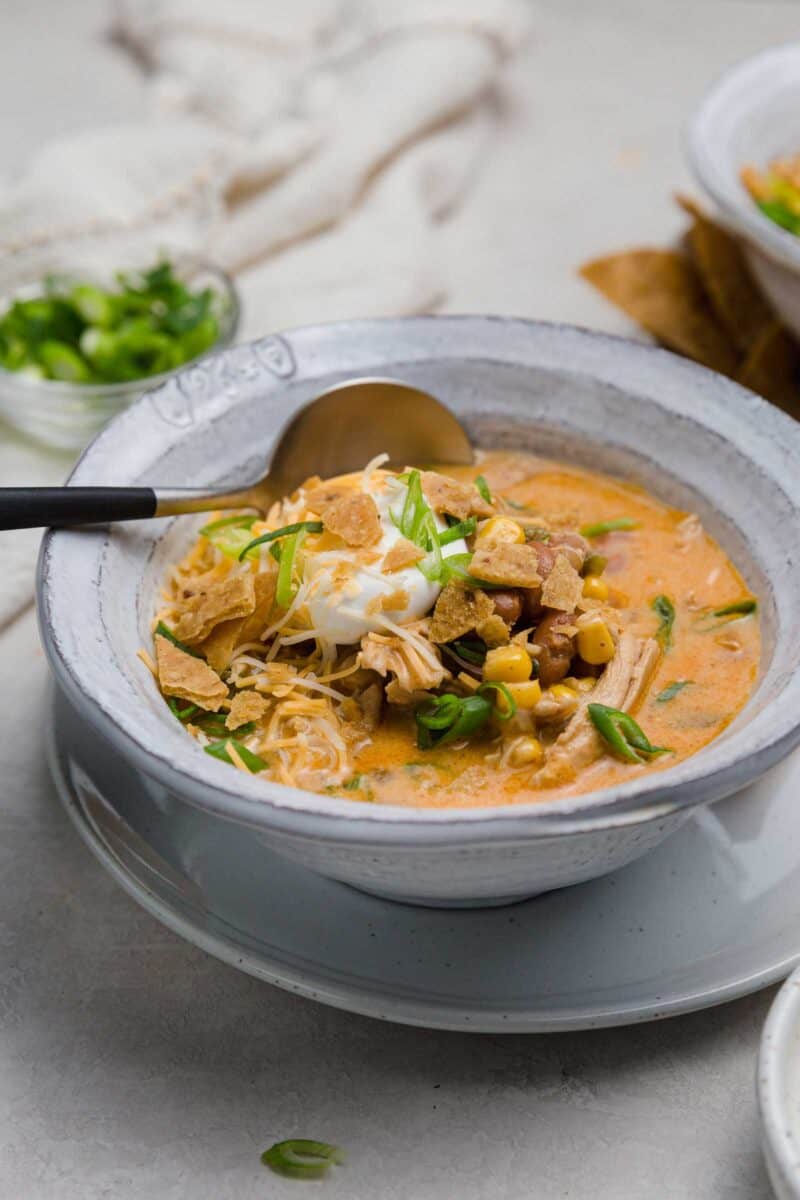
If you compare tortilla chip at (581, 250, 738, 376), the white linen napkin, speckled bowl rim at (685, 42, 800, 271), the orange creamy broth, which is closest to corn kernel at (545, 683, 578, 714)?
the orange creamy broth

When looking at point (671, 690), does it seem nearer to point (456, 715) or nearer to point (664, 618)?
point (664, 618)

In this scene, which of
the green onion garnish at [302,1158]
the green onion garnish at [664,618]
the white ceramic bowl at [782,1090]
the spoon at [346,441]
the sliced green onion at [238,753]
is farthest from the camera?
the spoon at [346,441]

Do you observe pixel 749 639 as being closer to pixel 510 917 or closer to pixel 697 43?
pixel 510 917

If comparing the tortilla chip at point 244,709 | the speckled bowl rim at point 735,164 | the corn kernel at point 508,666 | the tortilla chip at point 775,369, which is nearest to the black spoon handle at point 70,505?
the tortilla chip at point 244,709

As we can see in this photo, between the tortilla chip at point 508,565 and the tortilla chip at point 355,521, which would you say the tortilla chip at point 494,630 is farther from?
the tortilla chip at point 355,521

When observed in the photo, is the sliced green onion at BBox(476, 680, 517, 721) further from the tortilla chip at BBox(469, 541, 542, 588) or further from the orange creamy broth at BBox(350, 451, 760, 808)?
the tortilla chip at BBox(469, 541, 542, 588)

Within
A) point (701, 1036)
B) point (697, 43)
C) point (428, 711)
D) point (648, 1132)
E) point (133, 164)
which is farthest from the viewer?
point (697, 43)

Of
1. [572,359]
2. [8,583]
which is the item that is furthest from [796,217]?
[8,583]
